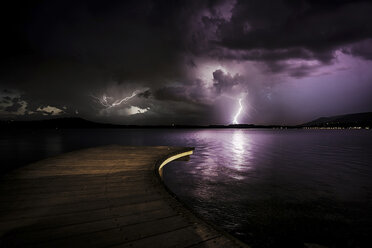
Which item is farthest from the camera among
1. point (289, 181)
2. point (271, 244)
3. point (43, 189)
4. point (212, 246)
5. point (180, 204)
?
point (289, 181)

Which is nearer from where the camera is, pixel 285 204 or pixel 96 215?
pixel 96 215

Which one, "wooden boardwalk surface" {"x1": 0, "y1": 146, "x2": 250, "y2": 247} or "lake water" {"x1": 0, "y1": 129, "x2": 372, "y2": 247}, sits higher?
"wooden boardwalk surface" {"x1": 0, "y1": 146, "x2": 250, "y2": 247}

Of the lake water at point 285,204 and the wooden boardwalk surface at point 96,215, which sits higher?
the wooden boardwalk surface at point 96,215

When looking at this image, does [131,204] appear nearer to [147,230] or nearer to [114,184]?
[147,230]

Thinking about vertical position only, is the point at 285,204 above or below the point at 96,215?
below

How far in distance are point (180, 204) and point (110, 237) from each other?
171 centimetres

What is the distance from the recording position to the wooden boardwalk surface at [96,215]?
3.09 meters

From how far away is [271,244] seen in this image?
21.1 ft

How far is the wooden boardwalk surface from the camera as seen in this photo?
3088mm

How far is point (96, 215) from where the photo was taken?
392 centimetres

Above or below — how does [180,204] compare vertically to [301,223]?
above

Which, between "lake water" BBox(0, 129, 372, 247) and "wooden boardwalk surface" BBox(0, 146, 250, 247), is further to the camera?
"lake water" BBox(0, 129, 372, 247)

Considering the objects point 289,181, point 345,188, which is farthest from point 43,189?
point 345,188

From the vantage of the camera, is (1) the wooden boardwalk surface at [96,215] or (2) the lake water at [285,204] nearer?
(1) the wooden boardwalk surface at [96,215]
